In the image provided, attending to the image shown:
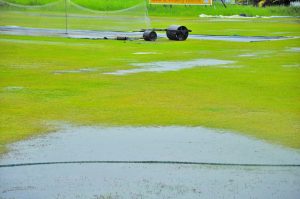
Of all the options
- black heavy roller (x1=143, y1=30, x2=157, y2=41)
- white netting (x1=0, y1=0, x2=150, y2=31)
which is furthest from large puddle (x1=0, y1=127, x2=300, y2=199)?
white netting (x1=0, y1=0, x2=150, y2=31)

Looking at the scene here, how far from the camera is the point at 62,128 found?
11.0m

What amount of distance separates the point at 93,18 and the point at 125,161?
55.8 m

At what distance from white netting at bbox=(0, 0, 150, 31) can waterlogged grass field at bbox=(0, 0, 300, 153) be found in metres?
22.5

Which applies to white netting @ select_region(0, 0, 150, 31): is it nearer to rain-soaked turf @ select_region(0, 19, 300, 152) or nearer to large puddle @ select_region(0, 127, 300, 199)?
rain-soaked turf @ select_region(0, 19, 300, 152)

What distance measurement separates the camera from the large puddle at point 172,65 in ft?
66.0

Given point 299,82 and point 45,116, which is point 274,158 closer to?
point 45,116

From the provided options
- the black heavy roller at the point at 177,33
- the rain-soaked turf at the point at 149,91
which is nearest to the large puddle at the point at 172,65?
the rain-soaked turf at the point at 149,91

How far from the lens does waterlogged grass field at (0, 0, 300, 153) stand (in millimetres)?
11531

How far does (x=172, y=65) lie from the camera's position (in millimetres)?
21781

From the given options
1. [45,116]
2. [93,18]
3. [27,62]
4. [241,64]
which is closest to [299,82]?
[241,64]

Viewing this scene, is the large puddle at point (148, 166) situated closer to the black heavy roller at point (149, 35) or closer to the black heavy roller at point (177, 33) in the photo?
the black heavy roller at point (149, 35)

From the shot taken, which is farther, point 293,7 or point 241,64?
point 241,64

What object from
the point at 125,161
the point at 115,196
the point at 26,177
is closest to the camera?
the point at 115,196

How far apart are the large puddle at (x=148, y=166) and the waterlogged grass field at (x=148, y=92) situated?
28.8 inches
